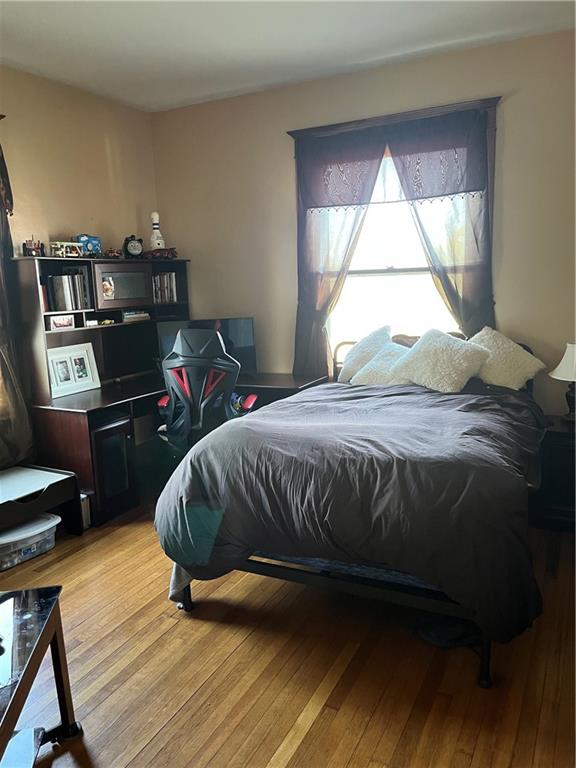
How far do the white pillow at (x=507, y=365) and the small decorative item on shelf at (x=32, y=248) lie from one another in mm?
2843

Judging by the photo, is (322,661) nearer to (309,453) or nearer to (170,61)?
(309,453)

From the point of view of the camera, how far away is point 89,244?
13.3 feet

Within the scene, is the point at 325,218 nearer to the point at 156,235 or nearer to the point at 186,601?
the point at 156,235

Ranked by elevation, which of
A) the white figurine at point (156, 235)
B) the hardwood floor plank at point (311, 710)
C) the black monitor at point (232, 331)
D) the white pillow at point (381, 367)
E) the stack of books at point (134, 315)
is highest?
the white figurine at point (156, 235)

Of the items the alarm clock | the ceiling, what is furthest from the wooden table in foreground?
the alarm clock

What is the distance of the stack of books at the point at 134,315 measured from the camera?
428 cm

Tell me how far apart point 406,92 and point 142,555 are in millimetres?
3335

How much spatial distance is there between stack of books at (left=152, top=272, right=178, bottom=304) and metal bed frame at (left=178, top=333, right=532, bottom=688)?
2.62 metres

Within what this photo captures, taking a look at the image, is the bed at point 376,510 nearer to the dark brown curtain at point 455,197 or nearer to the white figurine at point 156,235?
the dark brown curtain at point 455,197

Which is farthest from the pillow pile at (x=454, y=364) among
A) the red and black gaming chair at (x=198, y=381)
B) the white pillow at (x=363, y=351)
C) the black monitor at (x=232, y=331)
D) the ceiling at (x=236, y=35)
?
the ceiling at (x=236, y=35)

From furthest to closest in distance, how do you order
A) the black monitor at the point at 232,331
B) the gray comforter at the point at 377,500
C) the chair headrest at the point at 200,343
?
the black monitor at the point at 232,331 → the chair headrest at the point at 200,343 → the gray comforter at the point at 377,500

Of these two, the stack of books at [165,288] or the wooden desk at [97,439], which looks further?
the stack of books at [165,288]

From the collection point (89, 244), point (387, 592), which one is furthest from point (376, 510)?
point (89, 244)

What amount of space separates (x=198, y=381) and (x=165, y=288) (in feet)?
4.94
